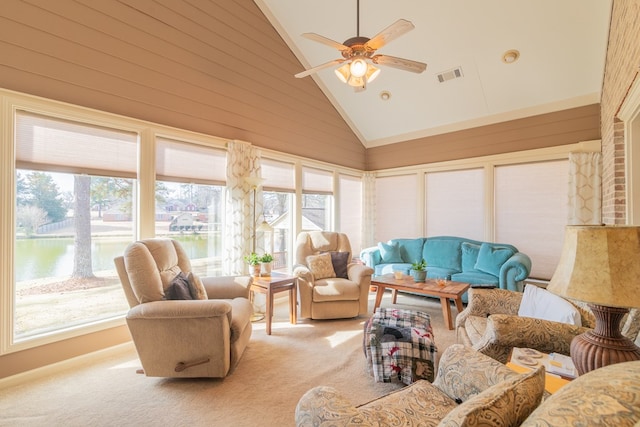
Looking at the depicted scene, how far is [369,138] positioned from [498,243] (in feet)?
10.7

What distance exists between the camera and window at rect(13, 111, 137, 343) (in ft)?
8.46

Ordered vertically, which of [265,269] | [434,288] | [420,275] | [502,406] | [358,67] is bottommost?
[434,288]

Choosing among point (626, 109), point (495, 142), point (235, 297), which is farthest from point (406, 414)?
point (495, 142)

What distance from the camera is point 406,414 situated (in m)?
1.33

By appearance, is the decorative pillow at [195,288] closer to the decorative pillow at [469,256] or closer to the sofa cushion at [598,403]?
the sofa cushion at [598,403]

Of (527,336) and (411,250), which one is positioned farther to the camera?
(411,250)

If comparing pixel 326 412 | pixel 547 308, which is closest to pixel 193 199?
pixel 326 412

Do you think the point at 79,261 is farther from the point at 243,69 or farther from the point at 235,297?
the point at 243,69

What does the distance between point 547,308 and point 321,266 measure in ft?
8.37

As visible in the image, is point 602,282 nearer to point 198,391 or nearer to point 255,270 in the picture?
point 198,391

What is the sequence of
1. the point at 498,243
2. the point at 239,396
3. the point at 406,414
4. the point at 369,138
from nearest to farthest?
the point at 406,414 < the point at 239,396 < the point at 498,243 < the point at 369,138

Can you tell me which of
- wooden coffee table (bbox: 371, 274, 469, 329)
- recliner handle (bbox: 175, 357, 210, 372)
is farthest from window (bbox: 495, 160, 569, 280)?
recliner handle (bbox: 175, 357, 210, 372)

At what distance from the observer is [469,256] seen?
15.6 feet

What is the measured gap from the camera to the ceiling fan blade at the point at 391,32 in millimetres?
2289
